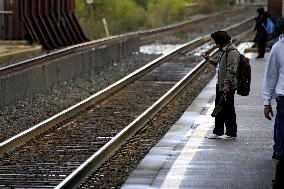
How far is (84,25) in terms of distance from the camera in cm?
5538

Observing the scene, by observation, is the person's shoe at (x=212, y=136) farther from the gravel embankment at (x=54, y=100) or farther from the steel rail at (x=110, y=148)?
the gravel embankment at (x=54, y=100)

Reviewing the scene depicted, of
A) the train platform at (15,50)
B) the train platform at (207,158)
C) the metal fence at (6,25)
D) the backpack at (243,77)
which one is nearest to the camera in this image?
the train platform at (207,158)

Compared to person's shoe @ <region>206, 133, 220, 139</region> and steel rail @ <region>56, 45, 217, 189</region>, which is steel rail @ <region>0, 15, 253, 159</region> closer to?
steel rail @ <region>56, 45, 217, 189</region>

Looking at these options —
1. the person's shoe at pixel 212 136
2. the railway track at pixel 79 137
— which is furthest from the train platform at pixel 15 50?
the person's shoe at pixel 212 136

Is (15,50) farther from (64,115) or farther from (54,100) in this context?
(64,115)

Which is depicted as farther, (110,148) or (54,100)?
(54,100)

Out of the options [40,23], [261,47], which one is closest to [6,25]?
[40,23]

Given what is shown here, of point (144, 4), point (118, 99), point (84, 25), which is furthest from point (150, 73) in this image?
point (144, 4)

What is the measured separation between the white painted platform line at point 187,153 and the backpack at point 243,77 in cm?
104

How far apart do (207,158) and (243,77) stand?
1.51m

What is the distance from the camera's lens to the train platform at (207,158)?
35.8 feet

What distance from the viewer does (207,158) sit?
497 inches

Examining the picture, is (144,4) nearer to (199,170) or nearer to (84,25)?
(84,25)

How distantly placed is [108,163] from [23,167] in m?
1.17
